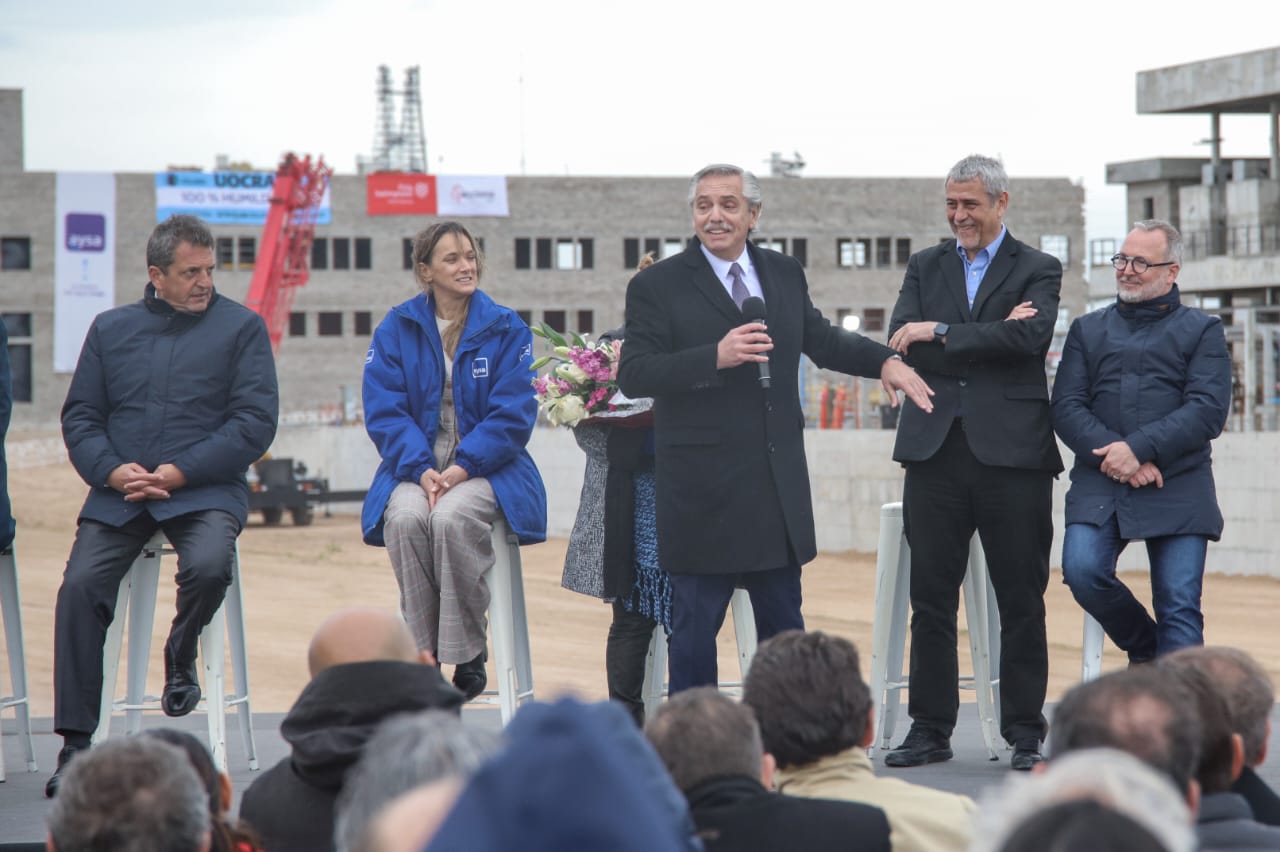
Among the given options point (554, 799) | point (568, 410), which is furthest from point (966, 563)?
point (554, 799)

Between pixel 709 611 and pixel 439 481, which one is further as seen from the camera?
pixel 439 481

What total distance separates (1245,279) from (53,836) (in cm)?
3321

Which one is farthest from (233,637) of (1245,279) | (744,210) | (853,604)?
(1245,279)

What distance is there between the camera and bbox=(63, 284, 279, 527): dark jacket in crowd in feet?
17.9

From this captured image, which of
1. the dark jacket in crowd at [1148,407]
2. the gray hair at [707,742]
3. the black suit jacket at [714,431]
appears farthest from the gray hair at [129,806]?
the dark jacket in crowd at [1148,407]

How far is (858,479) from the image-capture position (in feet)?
76.9

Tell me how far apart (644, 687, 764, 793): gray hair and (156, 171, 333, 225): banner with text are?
5185 centimetres

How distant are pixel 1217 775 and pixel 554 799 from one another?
1.70m

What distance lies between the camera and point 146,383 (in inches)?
219

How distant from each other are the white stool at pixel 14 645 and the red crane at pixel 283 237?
36197 millimetres

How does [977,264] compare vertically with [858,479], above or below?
above

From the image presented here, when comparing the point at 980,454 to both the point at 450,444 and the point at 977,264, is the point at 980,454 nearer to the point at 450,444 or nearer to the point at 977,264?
the point at 977,264

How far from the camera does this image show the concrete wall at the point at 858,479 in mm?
18438

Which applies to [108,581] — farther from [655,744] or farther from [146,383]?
[655,744]
